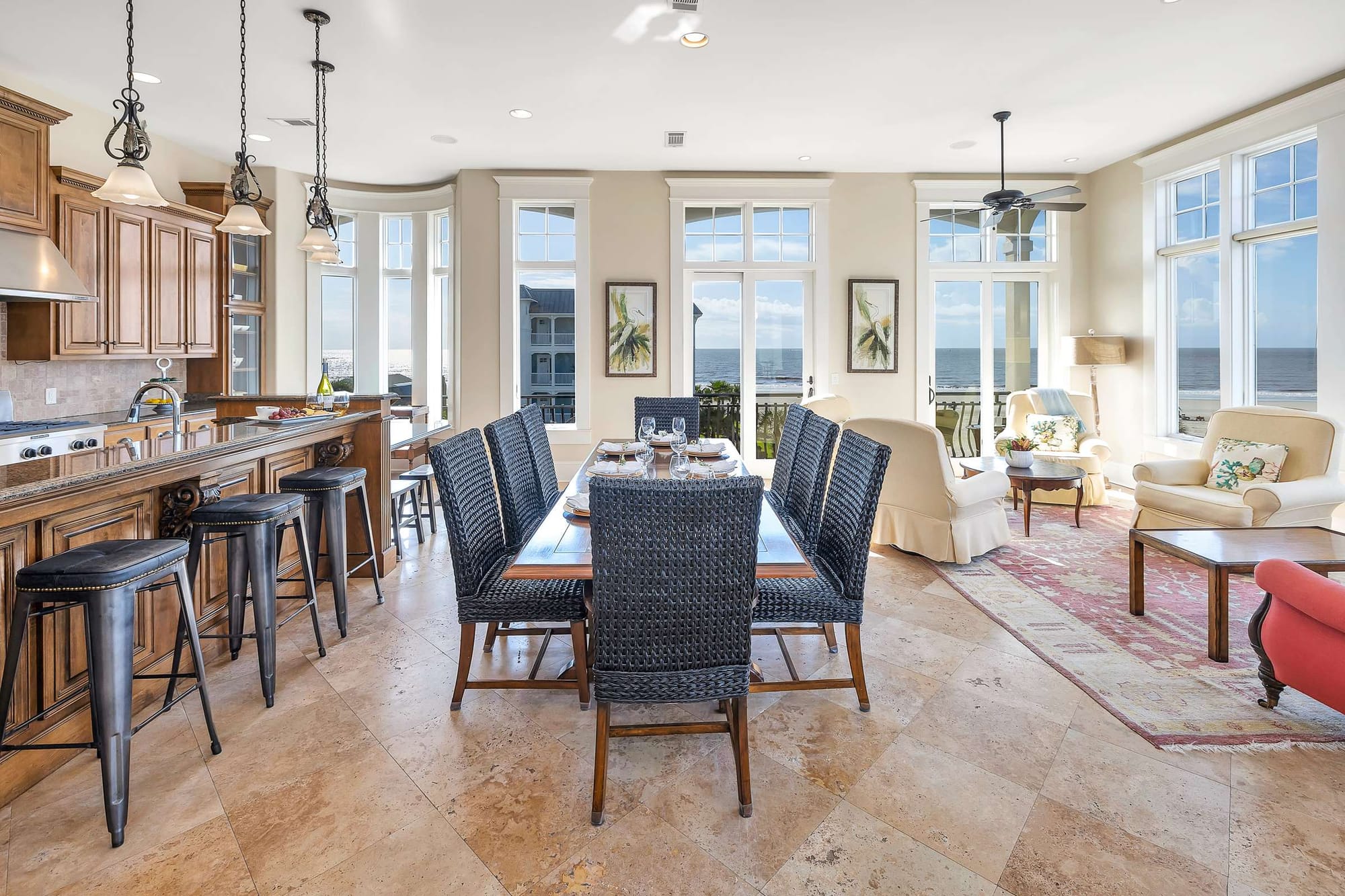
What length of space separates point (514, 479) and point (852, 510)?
4.72ft

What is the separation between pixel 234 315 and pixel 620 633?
5.83 m

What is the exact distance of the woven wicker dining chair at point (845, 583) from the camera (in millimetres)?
2193

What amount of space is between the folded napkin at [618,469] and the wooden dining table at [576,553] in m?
0.29

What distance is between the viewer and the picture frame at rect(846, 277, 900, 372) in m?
6.61

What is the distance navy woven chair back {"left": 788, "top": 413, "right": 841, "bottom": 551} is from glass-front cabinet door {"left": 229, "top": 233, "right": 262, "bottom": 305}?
17.5 ft

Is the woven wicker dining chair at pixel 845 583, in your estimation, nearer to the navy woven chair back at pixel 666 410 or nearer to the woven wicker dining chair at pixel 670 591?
the woven wicker dining chair at pixel 670 591

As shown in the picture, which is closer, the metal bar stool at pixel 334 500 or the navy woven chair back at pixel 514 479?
the navy woven chair back at pixel 514 479

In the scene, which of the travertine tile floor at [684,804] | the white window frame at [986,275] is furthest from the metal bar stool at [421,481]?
the white window frame at [986,275]

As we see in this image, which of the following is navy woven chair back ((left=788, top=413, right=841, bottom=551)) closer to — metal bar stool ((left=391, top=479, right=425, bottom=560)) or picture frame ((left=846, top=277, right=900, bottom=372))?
metal bar stool ((left=391, top=479, right=425, bottom=560))

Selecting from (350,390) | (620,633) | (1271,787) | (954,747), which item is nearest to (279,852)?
(620,633)

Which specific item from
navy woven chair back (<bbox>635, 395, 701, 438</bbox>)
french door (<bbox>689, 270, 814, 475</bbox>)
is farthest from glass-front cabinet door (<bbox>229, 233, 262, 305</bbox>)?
french door (<bbox>689, 270, 814, 475</bbox>)

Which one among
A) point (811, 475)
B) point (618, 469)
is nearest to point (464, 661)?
point (618, 469)

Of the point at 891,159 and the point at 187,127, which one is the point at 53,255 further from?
the point at 891,159

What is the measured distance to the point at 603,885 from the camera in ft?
5.06
